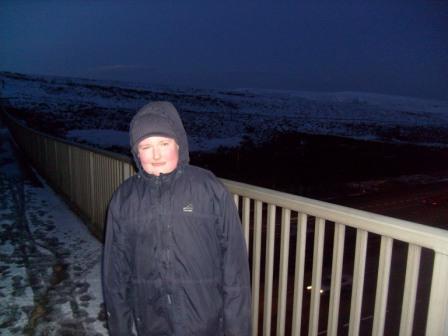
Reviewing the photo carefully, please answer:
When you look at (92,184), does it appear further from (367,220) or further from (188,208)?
(367,220)

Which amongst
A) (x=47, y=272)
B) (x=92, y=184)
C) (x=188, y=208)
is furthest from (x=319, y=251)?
(x=92, y=184)

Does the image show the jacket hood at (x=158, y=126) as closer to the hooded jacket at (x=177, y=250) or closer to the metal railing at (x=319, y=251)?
the hooded jacket at (x=177, y=250)

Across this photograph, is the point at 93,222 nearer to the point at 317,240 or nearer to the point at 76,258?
the point at 76,258

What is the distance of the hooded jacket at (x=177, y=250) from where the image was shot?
2.06 m

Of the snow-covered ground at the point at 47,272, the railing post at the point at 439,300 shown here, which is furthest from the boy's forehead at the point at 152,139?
the snow-covered ground at the point at 47,272

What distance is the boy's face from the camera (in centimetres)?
209

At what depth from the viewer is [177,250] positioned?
6.76 ft

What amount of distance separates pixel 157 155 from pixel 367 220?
3.87ft

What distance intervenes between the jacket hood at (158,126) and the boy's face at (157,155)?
44 millimetres

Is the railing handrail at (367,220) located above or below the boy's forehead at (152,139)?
below

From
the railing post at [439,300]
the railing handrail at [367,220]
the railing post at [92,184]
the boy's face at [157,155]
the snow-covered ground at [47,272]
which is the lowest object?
the snow-covered ground at [47,272]

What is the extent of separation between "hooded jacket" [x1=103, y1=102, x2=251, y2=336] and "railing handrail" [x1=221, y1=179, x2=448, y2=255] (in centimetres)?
55

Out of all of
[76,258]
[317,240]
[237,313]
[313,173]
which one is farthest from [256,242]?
[313,173]

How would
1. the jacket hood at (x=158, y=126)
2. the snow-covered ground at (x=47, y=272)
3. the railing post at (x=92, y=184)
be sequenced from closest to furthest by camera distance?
the jacket hood at (x=158, y=126)
the snow-covered ground at (x=47, y=272)
the railing post at (x=92, y=184)
